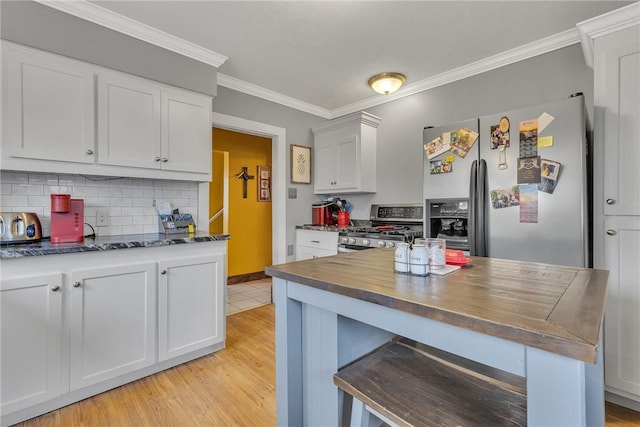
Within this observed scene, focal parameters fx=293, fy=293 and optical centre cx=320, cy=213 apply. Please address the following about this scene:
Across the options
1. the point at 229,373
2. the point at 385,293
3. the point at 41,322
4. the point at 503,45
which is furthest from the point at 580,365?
the point at 503,45

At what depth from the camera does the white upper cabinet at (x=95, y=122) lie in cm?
172

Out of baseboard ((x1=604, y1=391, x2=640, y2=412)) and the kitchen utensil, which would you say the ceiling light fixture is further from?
baseboard ((x1=604, y1=391, x2=640, y2=412))

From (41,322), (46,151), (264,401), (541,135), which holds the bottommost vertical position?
(264,401)

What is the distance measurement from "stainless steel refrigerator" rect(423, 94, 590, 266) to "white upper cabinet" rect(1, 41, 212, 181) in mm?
2064

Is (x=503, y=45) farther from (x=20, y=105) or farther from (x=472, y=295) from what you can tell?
(x=20, y=105)

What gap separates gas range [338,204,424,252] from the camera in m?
2.72

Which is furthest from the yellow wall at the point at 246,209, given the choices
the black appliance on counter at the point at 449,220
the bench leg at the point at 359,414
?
the bench leg at the point at 359,414

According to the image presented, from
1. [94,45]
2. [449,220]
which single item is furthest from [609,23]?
[94,45]

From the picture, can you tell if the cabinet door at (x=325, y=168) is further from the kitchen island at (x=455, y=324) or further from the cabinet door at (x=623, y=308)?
the cabinet door at (x=623, y=308)

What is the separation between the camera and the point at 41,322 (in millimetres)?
1580

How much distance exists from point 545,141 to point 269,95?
105 inches

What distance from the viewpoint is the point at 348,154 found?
3510 millimetres

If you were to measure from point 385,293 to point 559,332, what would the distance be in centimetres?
38

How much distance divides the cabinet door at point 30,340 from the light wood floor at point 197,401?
0.18m
